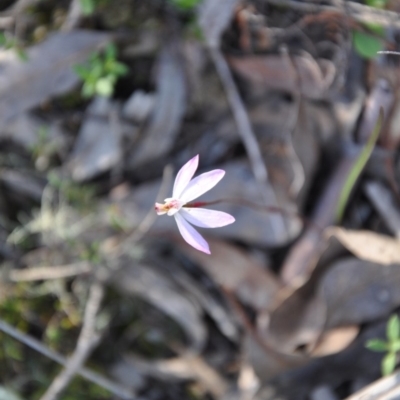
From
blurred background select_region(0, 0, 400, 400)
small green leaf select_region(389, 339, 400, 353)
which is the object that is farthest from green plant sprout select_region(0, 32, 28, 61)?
small green leaf select_region(389, 339, 400, 353)

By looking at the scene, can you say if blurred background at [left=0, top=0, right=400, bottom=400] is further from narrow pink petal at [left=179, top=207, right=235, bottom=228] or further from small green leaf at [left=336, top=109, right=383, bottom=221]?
narrow pink petal at [left=179, top=207, right=235, bottom=228]

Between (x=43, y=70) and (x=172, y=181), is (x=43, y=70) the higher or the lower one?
the higher one

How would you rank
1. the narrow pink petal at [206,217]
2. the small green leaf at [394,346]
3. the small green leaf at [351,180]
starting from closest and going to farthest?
the narrow pink petal at [206,217]
the small green leaf at [394,346]
the small green leaf at [351,180]

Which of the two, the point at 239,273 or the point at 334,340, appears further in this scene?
the point at 239,273

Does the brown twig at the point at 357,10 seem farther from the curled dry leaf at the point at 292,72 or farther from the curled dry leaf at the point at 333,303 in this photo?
the curled dry leaf at the point at 333,303

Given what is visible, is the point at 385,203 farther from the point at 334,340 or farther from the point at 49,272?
the point at 49,272

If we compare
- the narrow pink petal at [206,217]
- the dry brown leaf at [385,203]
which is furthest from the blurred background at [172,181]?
the narrow pink petal at [206,217]

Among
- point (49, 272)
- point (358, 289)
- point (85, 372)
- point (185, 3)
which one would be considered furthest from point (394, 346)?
point (185, 3)
